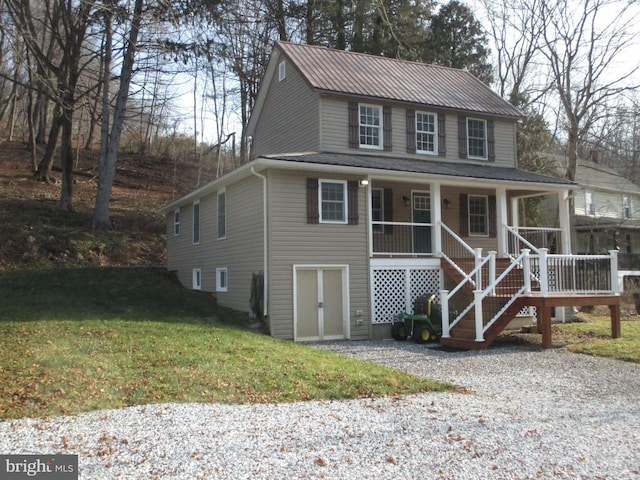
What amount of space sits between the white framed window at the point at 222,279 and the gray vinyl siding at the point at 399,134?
4.46 metres

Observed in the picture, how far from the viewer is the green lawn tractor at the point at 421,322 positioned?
13576mm

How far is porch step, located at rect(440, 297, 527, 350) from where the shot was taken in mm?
12383

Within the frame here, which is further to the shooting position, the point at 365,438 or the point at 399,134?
the point at 399,134

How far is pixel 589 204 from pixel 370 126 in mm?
24208

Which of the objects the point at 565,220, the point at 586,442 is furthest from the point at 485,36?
the point at 586,442

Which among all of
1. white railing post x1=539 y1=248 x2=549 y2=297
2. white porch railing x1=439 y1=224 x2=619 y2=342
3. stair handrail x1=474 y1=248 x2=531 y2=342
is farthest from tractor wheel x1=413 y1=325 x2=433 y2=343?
white railing post x1=539 y1=248 x2=549 y2=297

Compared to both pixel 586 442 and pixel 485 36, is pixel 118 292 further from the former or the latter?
pixel 485 36

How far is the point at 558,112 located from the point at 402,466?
27482mm

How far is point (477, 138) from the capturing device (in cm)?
1855

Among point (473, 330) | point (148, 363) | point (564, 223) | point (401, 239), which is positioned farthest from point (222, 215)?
point (564, 223)

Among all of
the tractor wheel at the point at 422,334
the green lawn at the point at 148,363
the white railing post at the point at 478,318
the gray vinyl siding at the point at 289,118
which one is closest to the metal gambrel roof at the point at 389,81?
the gray vinyl siding at the point at 289,118

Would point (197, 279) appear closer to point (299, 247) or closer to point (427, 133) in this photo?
point (299, 247)

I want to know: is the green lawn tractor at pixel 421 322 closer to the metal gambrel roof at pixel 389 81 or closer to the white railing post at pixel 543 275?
the white railing post at pixel 543 275

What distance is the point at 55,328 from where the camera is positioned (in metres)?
11.3
